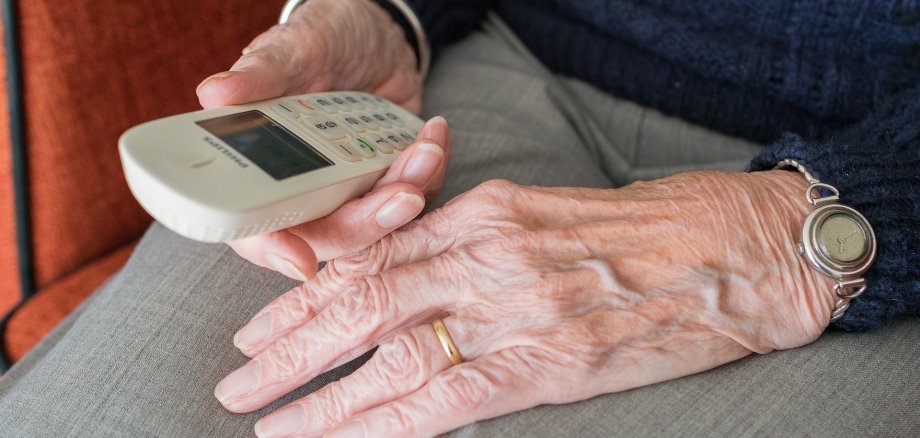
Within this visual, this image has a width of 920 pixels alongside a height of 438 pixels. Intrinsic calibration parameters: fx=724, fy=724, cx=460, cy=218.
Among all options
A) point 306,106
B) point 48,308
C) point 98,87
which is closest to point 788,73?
point 306,106

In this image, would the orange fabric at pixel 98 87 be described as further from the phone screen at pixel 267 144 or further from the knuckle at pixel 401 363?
the knuckle at pixel 401 363

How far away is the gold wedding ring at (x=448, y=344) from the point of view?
0.49 metres

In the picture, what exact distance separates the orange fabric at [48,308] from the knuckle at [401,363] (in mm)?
473

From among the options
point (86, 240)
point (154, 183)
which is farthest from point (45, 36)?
point (154, 183)

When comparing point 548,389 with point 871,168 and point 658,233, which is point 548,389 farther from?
point 871,168

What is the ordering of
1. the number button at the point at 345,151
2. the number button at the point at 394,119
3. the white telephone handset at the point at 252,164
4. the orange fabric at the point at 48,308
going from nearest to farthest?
the white telephone handset at the point at 252,164 → the number button at the point at 345,151 → the number button at the point at 394,119 → the orange fabric at the point at 48,308

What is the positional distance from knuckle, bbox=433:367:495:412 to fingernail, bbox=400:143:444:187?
0.15 m

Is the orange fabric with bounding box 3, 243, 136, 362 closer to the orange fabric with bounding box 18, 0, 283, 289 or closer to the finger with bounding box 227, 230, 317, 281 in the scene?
the orange fabric with bounding box 18, 0, 283, 289

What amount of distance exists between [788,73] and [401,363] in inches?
20.3

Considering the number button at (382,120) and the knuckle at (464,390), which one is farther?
the number button at (382,120)

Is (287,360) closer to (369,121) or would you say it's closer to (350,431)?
(350,431)

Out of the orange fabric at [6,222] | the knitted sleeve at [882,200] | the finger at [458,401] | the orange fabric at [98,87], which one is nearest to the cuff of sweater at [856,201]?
the knitted sleeve at [882,200]

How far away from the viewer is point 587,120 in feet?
2.80

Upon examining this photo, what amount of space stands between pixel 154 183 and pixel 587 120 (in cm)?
56
